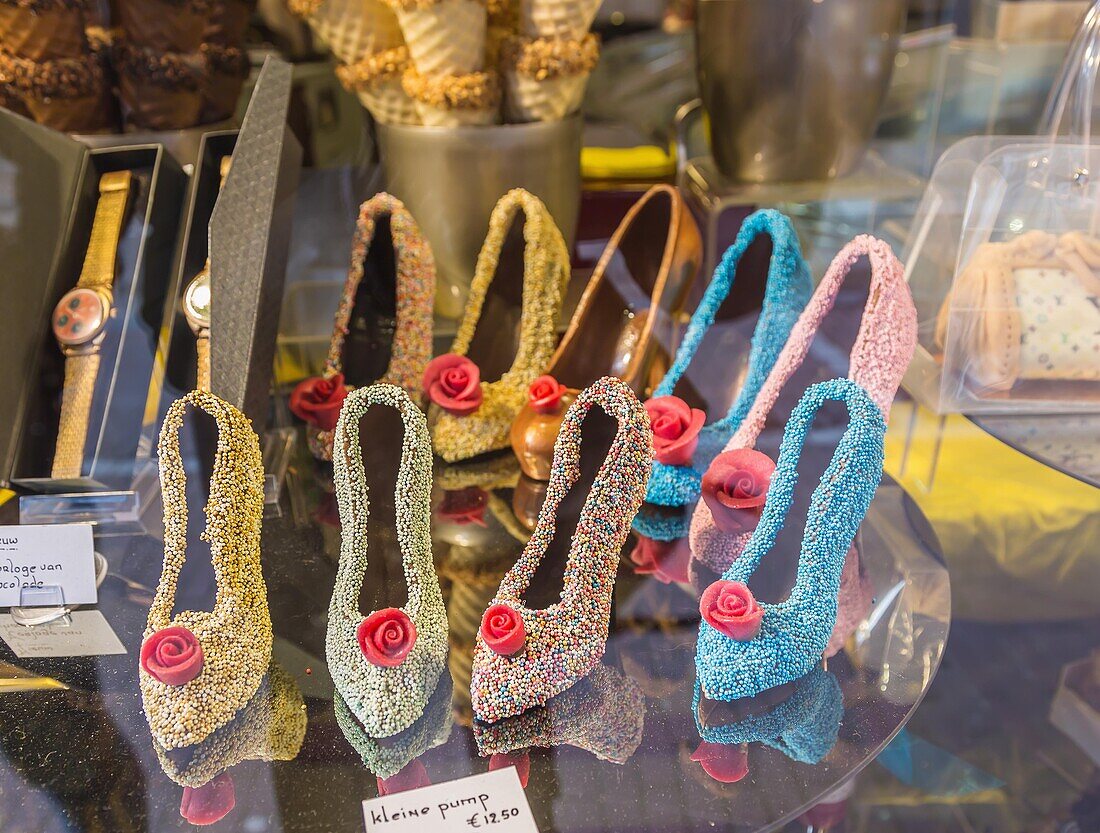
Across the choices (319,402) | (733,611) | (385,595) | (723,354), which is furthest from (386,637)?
(723,354)

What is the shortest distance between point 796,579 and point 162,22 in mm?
681

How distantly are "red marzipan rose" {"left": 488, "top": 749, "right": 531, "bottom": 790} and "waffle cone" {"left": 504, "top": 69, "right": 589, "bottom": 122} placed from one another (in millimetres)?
561

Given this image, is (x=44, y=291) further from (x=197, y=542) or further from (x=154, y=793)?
(x=154, y=793)

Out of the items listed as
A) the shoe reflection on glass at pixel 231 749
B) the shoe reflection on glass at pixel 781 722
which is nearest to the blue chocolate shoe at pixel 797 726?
the shoe reflection on glass at pixel 781 722

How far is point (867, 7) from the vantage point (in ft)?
2.55

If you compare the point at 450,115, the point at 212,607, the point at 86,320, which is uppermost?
the point at 450,115

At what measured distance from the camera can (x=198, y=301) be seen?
0.73 meters

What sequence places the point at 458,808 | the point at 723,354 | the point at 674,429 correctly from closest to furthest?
1. the point at 458,808
2. the point at 674,429
3. the point at 723,354

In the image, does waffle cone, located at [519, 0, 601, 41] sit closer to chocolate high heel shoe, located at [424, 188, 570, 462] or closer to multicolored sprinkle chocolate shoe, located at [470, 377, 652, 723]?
chocolate high heel shoe, located at [424, 188, 570, 462]

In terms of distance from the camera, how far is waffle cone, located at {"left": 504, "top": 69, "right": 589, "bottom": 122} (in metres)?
0.80

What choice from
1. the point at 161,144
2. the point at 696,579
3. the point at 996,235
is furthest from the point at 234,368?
the point at 996,235

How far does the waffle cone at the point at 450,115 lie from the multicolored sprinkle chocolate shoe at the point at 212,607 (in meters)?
0.37

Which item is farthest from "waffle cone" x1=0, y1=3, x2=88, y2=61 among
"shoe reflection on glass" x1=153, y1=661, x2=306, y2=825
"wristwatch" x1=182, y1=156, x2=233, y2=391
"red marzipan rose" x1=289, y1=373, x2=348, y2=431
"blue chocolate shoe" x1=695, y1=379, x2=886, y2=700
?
"blue chocolate shoe" x1=695, y1=379, x2=886, y2=700

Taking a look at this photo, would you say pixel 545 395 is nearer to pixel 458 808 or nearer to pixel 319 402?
pixel 319 402
